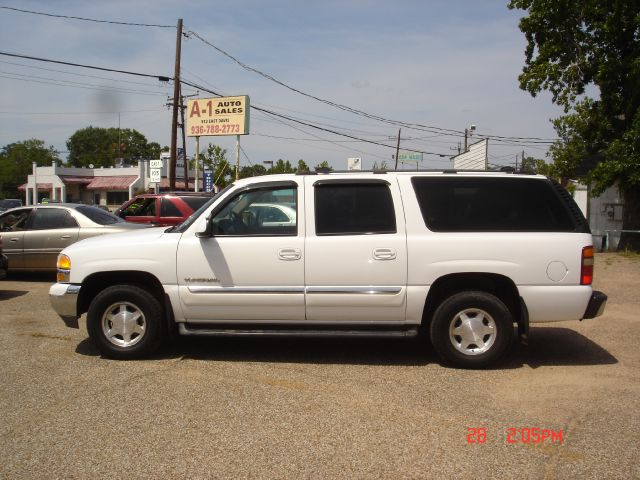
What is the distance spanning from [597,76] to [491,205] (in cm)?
1428

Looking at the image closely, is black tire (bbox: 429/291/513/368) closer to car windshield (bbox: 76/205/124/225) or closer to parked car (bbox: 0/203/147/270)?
parked car (bbox: 0/203/147/270)

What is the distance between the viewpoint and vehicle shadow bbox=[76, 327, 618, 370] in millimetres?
5867

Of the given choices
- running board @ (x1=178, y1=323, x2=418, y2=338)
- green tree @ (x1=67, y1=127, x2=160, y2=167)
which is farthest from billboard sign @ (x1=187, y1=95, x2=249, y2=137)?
green tree @ (x1=67, y1=127, x2=160, y2=167)

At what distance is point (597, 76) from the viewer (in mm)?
17328

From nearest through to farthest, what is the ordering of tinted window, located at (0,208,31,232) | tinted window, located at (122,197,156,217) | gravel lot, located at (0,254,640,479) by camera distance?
gravel lot, located at (0,254,640,479) < tinted window, located at (0,208,31,232) < tinted window, located at (122,197,156,217)

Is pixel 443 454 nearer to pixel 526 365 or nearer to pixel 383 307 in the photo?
pixel 383 307

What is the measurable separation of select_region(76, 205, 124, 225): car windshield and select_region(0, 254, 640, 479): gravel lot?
4528 mm

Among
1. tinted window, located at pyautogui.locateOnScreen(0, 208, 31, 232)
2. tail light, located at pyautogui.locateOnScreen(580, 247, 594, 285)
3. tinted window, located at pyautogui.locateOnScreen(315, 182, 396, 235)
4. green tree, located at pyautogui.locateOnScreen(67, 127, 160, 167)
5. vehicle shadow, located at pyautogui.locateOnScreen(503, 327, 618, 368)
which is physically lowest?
vehicle shadow, located at pyautogui.locateOnScreen(503, 327, 618, 368)

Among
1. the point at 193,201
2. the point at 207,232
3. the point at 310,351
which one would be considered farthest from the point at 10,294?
the point at 310,351

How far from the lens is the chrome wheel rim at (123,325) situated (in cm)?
579

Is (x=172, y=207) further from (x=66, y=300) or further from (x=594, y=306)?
(x=594, y=306)

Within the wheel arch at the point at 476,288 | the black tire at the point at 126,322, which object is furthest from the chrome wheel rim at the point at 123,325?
the wheel arch at the point at 476,288

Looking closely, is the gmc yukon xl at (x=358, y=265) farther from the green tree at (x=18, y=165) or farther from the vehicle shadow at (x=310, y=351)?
the green tree at (x=18, y=165)

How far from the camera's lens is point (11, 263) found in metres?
11.0
